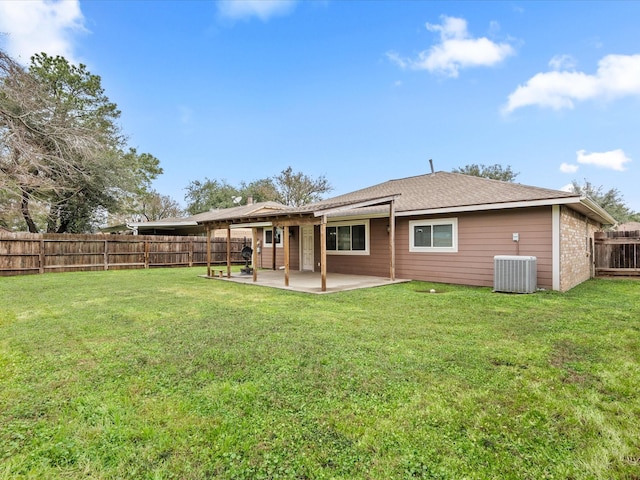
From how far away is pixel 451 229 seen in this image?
9117 mm

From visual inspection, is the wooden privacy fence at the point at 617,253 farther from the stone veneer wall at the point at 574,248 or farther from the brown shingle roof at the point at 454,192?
the brown shingle roof at the point at 454,192

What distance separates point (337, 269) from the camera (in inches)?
468

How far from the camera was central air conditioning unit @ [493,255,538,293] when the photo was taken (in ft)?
23.8

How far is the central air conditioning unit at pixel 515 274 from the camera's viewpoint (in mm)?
7258

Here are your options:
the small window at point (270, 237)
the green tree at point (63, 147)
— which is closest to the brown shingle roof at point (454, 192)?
the small window at point (270, 237)

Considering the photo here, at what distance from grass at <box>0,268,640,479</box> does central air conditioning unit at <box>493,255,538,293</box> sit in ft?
6.87

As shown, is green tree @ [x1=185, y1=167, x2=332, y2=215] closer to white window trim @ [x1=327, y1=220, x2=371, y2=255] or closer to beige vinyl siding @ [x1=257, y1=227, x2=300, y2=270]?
beige vinyl siding @ [x1=257, y1=227, x2=300, y2=270]

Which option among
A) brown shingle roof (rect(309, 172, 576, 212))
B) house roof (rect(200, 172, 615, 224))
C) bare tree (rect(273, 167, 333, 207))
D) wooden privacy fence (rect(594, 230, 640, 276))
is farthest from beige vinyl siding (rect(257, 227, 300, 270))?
bare tree (rect(273, 167, 333, 207))

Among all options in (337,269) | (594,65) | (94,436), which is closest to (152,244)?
(337,269)

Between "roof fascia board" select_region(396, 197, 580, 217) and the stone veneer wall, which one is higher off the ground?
"roof fascia board" select_region(396, 197, 580, 217)

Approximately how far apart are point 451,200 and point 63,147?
10484 millimetres

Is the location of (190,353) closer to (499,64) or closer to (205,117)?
(499,64)

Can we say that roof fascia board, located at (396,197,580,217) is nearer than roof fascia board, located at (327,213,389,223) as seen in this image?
Yes

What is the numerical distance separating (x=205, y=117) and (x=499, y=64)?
48.0 feet
